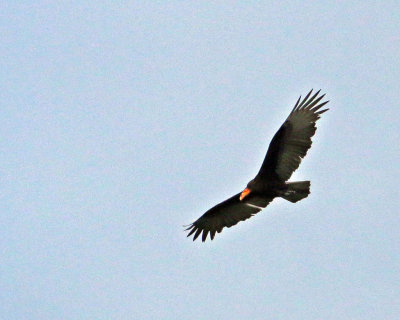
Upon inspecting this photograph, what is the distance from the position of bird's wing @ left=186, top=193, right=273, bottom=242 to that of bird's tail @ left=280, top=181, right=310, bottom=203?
86cm

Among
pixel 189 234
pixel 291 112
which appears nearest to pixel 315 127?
pixel 291 112

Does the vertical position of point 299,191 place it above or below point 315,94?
below

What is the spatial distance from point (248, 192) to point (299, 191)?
120 cm

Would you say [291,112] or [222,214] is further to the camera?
[222,214]

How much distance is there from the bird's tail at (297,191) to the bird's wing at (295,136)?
1.16ft

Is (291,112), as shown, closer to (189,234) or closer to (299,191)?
(299,191)

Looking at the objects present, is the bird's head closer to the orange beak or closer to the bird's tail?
the orange beak

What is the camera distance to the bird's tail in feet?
60.8

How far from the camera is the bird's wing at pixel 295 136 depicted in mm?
18656

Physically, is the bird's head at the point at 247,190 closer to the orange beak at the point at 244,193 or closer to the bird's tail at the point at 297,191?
the orange beak at the point at 244,193

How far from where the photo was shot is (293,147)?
1875cm

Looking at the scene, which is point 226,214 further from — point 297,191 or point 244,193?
point 297,191

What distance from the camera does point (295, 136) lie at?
18.7m

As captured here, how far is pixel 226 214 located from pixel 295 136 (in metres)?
2.80
